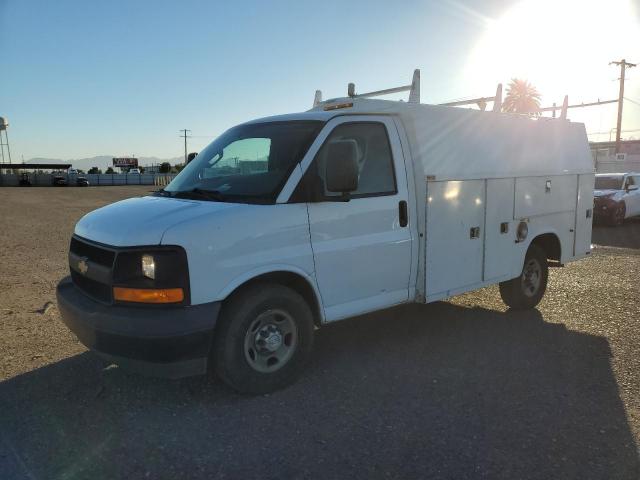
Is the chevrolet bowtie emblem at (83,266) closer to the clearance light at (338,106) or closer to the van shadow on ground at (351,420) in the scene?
the van shadow on ground at (351,420)

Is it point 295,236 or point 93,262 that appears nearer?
point 93,262

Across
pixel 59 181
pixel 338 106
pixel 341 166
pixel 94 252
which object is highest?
pixel 338 106

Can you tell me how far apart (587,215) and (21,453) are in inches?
261

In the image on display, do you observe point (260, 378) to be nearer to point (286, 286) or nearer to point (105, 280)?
point (286, 286)

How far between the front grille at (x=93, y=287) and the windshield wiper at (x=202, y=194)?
3.26 ft

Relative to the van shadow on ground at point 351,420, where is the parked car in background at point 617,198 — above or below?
above

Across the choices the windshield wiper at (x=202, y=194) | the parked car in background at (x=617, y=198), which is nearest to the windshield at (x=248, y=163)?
the windshield wiper at (x=202, y=194)

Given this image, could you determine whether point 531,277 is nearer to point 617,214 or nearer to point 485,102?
point 485,102

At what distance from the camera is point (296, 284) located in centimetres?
420

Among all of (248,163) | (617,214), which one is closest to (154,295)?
(248,163)

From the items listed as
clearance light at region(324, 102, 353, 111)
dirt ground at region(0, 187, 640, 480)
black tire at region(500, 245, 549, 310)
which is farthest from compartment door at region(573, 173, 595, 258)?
clearance light at region(324, 102, 353, 111)

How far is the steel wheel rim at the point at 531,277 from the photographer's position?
6253 mm

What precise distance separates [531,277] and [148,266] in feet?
15.4

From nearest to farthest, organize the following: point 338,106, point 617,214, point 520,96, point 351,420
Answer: point 351,420 → point 338,106 → point 617,214 → point 520,96
